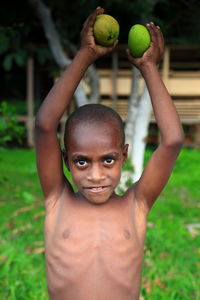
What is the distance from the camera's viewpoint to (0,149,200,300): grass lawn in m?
3.35

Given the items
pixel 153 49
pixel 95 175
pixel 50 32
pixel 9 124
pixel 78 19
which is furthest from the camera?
pixel 78 19

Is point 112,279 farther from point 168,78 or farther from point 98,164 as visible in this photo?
point 168,78

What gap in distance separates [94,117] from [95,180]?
25 cm

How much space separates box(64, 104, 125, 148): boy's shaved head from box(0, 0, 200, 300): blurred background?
1.89 m

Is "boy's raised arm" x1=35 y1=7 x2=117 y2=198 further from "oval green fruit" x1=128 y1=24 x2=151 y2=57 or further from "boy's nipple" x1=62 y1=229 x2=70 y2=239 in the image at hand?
"boy's nipple" x1=62 y1=229 x2=70 y2=239

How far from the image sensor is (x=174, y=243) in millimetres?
4223

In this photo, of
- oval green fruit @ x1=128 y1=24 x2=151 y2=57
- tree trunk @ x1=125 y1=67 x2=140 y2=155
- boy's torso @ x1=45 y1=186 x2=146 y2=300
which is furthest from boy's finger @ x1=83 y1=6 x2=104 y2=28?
tree trunk @ x1=125 y1=67 x2=140 y2=155

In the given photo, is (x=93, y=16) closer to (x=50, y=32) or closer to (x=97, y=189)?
(x=97, y=189)

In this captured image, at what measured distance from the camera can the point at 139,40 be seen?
1689 millimetres

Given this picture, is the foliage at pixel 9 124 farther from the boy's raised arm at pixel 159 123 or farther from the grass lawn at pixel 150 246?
the boy's raised arm at pixel 159 123

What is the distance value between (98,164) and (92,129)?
0.13 m

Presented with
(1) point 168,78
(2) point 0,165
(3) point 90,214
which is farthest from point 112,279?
(1) point 168,78

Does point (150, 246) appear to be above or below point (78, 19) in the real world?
below

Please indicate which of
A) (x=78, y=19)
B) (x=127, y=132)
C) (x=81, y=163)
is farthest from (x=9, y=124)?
(x=78, y=19)
